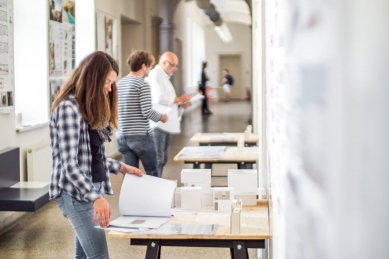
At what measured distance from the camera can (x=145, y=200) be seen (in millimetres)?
3254

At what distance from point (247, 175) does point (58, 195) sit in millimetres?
1339

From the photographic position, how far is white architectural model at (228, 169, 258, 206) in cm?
367

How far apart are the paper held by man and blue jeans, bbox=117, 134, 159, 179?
301cm

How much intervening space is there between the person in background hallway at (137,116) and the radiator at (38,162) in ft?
Result: 4.39

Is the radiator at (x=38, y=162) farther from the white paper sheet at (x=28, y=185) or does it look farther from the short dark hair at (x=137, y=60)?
the short dark hair at (x=137, y=60)

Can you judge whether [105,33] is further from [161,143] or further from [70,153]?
[70,153]

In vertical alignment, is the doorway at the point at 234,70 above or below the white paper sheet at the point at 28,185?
above

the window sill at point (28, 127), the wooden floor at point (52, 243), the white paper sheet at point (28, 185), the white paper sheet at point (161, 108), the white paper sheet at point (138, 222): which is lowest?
the wooden floor at point (52, 243)

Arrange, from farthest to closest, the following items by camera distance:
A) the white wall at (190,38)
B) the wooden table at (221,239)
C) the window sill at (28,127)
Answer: the white wall at (190,38) < the window sill at (28,127) < the wooden table at (221,239)

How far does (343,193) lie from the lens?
1088mm

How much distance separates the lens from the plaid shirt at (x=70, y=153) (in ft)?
8.83

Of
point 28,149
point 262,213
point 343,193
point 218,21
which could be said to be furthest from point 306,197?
point 218,21

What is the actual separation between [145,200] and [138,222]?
13 centimetres

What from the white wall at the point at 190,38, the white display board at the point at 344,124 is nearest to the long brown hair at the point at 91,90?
the white display board at the point at 344,124
